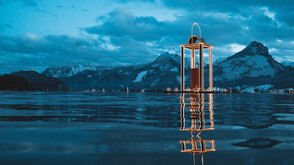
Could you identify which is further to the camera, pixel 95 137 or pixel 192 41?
pixel 192 41

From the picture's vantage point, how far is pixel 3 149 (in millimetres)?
8195

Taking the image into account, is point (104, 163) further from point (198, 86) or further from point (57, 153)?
point (198, 86)

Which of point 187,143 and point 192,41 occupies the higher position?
point 192,41

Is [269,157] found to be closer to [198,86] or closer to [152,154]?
[152,154]

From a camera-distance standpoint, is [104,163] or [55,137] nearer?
[104,163]

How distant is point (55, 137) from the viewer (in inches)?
413

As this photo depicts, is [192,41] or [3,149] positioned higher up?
[192,41]

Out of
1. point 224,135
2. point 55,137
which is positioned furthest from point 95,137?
point 224,135

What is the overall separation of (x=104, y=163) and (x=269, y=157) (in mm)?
4512

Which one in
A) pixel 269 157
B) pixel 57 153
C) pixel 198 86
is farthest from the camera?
pixel 198 86

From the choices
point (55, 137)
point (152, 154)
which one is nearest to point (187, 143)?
point (152, 154)

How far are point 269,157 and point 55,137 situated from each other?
7.93 m

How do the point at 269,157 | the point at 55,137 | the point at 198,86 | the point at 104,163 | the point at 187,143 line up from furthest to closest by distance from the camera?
1. the point at 198,86
2. the point at 55,137
3. the point at 187,143
4. the point at 269,157
5. the point at 104,163

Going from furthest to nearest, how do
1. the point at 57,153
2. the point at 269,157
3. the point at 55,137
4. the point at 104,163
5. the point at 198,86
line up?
the point at 198,86, the point at 55,137, the point at 57,153, the point at 269,157, the point at 104,163
